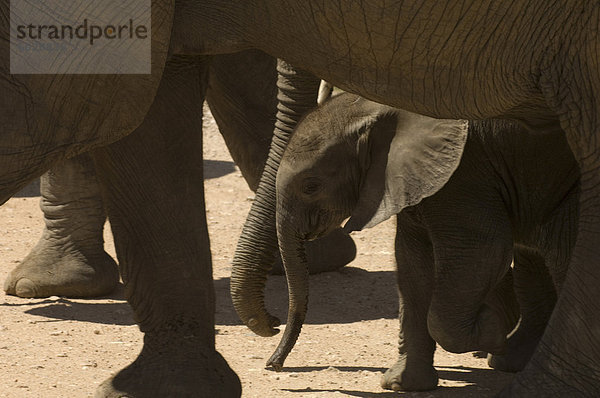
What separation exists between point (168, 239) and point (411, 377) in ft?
3.60

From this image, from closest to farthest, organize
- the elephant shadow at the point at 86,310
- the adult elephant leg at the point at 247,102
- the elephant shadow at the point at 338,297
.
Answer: the elephant shadow at the point at 86,310, the elephant shadow at the point at 338,297, the adult elephant leg at the point at 247,102

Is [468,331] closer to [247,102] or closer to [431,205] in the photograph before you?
[431,205]

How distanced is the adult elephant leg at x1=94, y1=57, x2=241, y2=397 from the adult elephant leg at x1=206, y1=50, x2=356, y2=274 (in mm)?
2139

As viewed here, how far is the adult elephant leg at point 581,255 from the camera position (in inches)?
116

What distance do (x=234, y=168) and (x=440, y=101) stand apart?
612cm

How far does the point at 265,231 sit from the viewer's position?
14.5 ft

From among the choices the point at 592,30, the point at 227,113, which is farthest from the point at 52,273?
the point at 592,30

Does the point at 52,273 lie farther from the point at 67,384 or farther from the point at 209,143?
the point at 209,143

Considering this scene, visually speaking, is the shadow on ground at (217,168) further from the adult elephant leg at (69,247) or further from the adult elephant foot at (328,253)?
the adult elephant leg at (69,247)

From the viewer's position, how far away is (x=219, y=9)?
2.99 m

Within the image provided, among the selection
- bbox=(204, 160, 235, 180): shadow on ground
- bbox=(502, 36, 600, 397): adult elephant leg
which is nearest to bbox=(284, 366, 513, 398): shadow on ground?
bbox=(502, 36, 600, 397): adult elephant leg

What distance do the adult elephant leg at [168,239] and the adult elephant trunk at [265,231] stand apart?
64 centimetres

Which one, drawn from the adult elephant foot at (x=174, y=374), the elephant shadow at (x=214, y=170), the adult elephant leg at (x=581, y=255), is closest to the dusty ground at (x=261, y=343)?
the adult elephant foot at (x=174, y=374)

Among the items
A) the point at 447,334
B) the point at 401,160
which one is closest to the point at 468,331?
the point at 447,334
